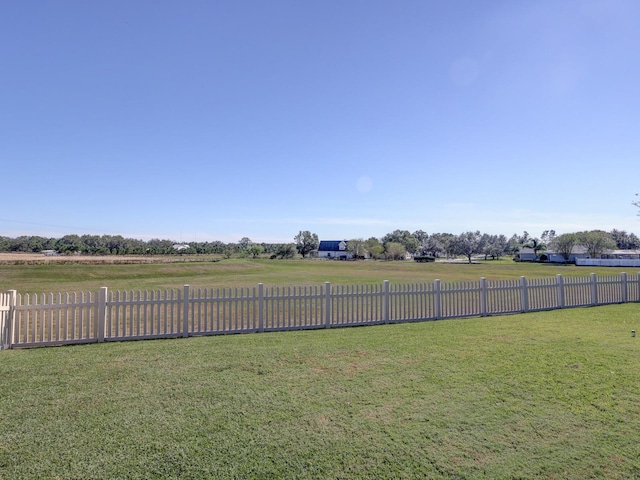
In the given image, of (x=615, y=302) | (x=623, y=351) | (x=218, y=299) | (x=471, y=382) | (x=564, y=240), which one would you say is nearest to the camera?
(x=471, y=382)

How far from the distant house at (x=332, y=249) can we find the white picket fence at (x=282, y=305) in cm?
11095

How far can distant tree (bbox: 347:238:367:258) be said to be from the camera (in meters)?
116

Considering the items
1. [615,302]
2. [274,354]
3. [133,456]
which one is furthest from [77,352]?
[615,302]

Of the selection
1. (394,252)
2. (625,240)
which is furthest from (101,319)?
(625,240)

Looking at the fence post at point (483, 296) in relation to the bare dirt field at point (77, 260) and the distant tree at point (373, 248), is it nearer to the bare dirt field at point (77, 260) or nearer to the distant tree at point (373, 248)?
the bare dirt field at point (77, 260)

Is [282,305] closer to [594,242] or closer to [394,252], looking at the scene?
[594,242]

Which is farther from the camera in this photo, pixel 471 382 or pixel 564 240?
pixel 564 240

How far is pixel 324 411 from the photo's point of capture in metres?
4.25

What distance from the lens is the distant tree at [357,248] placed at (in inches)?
4572

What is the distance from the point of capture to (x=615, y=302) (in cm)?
1314

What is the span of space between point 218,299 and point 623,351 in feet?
27.8

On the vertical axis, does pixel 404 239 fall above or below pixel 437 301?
above

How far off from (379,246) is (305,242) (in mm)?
25888

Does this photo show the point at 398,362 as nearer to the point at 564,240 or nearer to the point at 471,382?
the point at 471,382
